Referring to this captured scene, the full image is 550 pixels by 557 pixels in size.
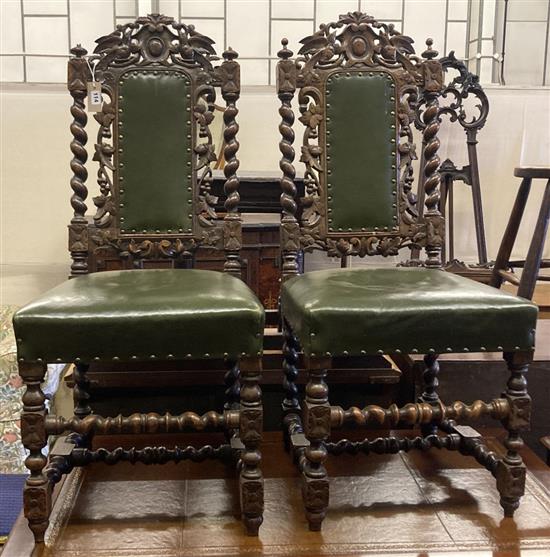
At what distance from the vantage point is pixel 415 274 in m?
1.72

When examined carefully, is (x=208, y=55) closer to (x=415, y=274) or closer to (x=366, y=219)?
(x=366, y=219)

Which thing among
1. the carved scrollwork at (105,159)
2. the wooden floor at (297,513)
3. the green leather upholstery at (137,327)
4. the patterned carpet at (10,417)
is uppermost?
the carved scrollwork at (105,159)

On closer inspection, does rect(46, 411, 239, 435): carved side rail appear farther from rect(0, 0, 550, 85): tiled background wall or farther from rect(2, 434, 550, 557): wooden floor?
rect(0, 0, 550, 85): tiled background wall

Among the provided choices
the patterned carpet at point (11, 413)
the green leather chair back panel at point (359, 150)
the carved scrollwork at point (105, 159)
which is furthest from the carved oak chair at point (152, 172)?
the patterned carpet at point (11, 413)

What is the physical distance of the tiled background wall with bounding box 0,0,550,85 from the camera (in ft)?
12.8

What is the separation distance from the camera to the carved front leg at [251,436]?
146 centimetres

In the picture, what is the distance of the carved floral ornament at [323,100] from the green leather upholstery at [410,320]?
12.8 inches

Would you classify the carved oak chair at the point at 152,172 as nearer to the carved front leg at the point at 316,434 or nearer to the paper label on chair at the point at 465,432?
the carved front leg at the point at 316,434

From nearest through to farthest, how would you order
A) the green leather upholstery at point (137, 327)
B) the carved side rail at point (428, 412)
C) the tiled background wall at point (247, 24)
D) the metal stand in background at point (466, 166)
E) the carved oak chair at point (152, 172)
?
the green leather upholstery at point (137, 327) < the carved side rail at point (428, 412) < the carved oak chair at point (152, 172) < the metal stand in background at point (466, 166) < the tiled background wall at point (247, 24)

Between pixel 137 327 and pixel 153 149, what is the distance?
618 mm

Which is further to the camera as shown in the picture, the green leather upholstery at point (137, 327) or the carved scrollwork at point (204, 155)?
the carved scrollwork at point (204, 155)

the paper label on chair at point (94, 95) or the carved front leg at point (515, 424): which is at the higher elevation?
the paper label on chair at point (94, 95)

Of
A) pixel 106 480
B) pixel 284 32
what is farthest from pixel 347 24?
pixel 284 32

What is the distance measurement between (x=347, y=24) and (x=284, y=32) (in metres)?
2.24
